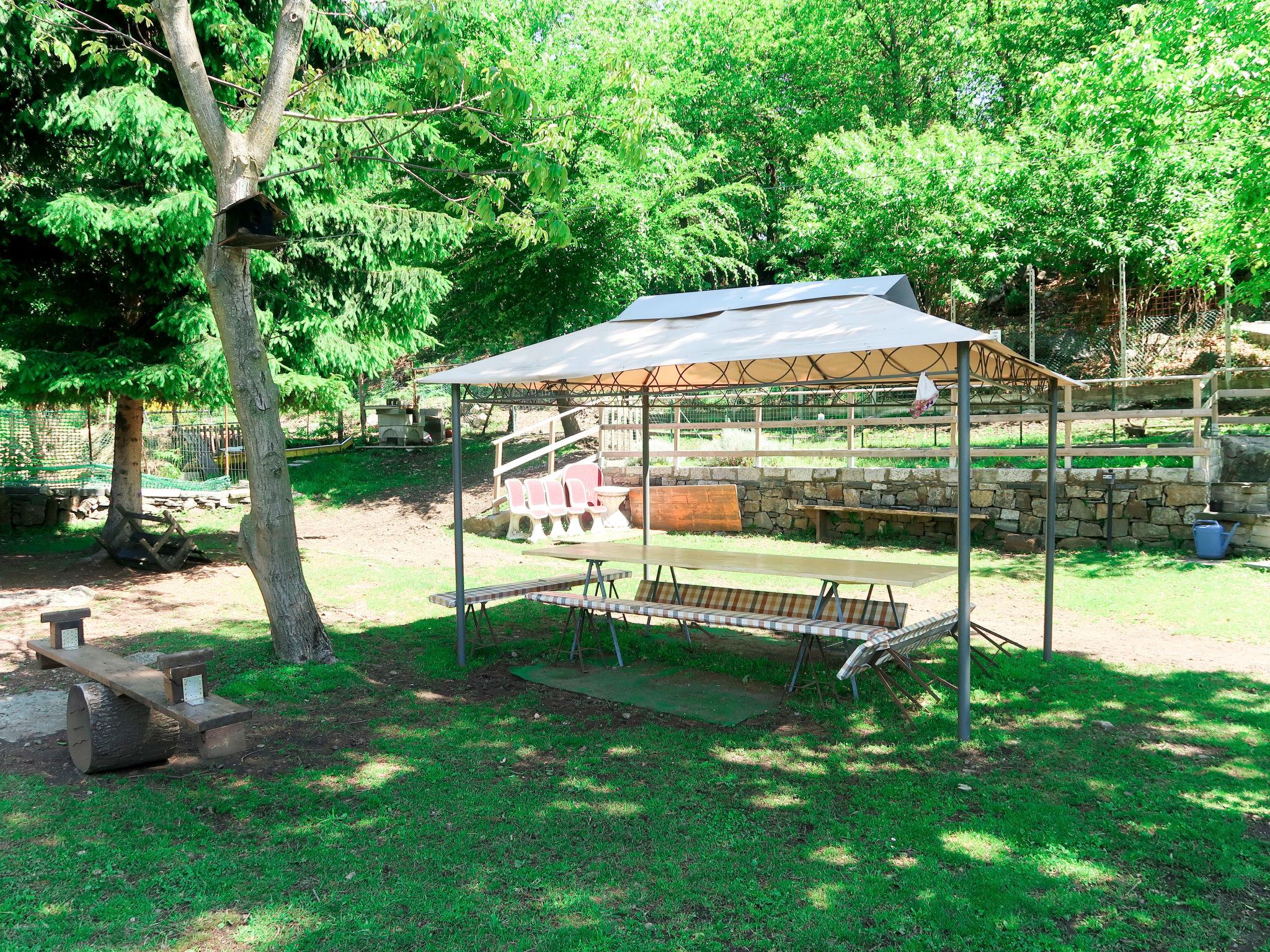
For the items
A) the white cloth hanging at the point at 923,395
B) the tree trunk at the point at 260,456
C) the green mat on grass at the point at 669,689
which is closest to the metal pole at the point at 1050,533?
the white cloth hanging at the point at 923,395

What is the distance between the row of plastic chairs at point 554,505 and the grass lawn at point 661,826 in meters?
6.57

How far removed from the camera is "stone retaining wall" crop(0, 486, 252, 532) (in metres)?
14.5

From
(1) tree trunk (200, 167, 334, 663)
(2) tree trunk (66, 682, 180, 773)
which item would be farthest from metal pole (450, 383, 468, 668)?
(2) tree trunk (66, 682, 180, 773)

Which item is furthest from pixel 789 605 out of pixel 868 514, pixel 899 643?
pixel 868 514

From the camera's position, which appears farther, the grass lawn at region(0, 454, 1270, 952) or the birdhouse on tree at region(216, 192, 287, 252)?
the birdhouse on tree at region(216, 192, 287, 252)

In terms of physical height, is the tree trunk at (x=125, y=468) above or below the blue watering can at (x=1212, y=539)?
above

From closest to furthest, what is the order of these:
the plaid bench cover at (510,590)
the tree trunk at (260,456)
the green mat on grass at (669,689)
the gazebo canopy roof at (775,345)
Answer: the gazebo canopy roof at (775,345) < the green mat on grass at (669,689) < the tree trunk at (260,456) < the plaid bench cover at (510,590)

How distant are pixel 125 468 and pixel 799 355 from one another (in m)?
9.61

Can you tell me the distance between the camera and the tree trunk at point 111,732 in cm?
446

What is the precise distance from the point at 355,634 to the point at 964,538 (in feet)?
17.3

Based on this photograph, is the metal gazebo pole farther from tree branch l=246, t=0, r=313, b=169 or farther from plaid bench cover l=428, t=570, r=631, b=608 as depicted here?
tree branch l=246, t=0, r=313, b=169

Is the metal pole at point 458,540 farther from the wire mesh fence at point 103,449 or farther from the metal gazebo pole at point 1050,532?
the wire mesh fence at point 103,449

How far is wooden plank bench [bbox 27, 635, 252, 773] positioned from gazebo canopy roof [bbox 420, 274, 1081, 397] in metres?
2.91

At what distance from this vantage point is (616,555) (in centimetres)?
765
